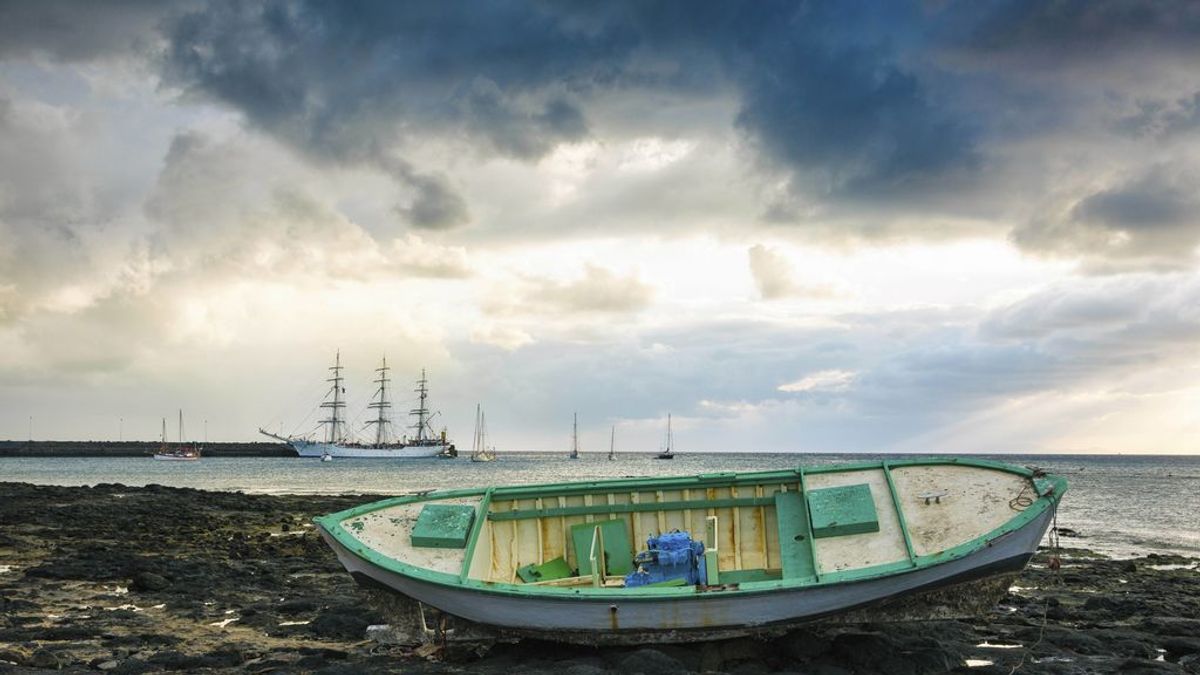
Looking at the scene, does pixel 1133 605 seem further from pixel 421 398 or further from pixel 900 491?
pixel 421 398

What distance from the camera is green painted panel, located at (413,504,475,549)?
441 inches

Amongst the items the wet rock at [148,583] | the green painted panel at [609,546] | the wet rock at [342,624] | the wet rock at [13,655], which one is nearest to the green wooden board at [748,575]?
the green painted panel at [609,546]

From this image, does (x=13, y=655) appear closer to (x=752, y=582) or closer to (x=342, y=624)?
(x=342, y=624)

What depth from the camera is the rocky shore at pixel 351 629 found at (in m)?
9.84

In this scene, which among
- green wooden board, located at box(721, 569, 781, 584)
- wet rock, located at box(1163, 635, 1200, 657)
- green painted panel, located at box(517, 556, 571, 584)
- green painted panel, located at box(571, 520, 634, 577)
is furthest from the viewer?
green painted panel, located at box(571, 520, 634, 577)

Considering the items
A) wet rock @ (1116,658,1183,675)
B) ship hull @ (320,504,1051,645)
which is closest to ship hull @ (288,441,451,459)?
ship hull @ (320,504,1051,645)

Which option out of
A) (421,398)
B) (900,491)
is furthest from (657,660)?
(421,398)

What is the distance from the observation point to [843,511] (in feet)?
36.4

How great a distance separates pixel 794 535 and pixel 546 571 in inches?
130

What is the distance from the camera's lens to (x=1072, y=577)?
1823 cm

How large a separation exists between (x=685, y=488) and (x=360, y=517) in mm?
4300

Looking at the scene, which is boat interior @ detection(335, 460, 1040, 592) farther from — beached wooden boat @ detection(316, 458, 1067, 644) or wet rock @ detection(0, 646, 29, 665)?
wet rock @ detection(0, 646, 29, 665)

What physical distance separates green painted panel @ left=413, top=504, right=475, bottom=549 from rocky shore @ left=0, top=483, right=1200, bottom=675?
1.26m

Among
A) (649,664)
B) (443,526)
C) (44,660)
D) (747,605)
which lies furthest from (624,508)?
(44,660)
